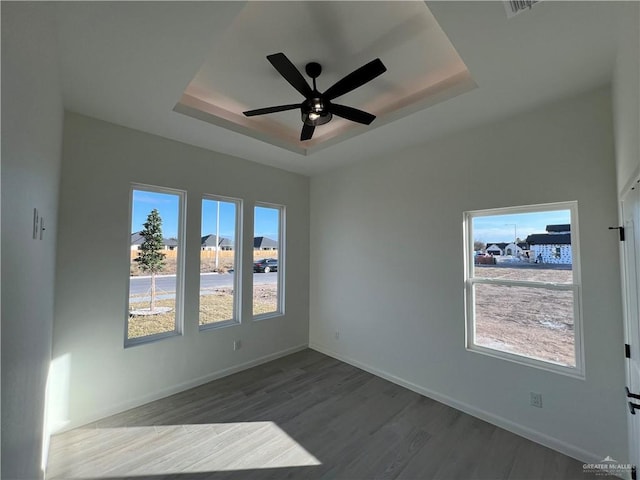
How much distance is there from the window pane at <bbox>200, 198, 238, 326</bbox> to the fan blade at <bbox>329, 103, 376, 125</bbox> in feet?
6.88

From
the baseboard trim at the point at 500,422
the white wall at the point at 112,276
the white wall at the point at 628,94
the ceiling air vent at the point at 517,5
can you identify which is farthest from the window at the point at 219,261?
the white wall at the point at 628,94

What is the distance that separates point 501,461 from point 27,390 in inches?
122

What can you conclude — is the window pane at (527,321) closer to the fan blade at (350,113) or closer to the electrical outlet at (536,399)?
the electrical outlet at (536,399)

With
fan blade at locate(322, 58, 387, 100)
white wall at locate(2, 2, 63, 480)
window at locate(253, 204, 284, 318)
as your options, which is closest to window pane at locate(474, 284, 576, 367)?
fan blade at locate(322, 58, 387, 100)

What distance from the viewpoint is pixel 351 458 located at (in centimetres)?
220

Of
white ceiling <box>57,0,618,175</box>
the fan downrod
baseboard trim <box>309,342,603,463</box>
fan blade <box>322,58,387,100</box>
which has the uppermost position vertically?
the fan downrod

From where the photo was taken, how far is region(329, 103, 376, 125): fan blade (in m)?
2.24

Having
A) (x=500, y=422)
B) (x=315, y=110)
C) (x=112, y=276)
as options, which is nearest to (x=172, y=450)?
(x=112, y=276)

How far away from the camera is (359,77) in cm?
192

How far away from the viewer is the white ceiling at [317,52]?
1521 millimetres

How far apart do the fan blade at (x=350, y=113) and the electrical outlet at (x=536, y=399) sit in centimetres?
280

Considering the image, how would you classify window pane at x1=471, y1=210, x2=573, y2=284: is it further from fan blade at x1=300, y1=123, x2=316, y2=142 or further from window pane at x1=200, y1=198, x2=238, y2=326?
window pane at x1=200, y1=198, x2=238, y2=326

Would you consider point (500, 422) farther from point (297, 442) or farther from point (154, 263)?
point (154, 263)

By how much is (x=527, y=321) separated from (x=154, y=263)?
3.88 metres
